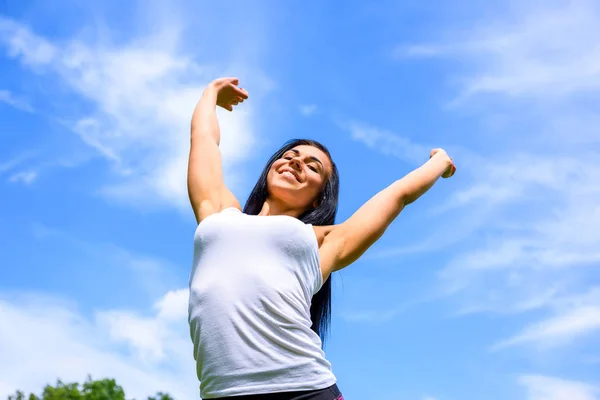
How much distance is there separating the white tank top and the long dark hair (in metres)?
0.46

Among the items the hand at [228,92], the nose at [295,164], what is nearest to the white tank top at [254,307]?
the nose at [295,164]

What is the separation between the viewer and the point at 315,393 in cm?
286

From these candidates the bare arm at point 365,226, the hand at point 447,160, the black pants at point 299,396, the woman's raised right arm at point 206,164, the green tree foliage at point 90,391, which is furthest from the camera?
the green tree foliage at point 90,391

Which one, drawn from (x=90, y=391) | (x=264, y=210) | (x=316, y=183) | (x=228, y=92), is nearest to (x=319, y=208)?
(x=316, y=183)

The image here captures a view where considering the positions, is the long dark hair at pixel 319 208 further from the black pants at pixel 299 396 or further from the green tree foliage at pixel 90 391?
the green tree foliage at pixel 90 391

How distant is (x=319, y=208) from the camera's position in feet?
12.6

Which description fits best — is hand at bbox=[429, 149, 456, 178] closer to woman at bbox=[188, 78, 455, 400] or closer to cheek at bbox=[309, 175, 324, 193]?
woman at bbox=[188, 78, 455, 400]

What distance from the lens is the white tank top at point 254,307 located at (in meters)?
2.83

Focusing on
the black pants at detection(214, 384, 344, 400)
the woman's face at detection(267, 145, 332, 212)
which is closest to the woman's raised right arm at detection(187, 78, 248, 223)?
the woman's face at detection(267, 145, 332, 212)

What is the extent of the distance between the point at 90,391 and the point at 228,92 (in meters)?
35.4

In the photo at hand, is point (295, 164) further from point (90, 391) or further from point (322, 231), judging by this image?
point (90, 391)

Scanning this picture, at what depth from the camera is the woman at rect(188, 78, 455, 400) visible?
9.34 feet

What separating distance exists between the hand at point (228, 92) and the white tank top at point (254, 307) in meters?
1.28

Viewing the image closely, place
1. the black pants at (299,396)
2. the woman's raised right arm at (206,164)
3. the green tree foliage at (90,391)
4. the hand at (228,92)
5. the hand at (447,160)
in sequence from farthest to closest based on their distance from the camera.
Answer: the green tree foliage at (90,391)
the hand at (228,92)
the hand at (447,160)
the woman's raised right arm at (206,164)
the black pants at (299,396)
